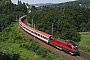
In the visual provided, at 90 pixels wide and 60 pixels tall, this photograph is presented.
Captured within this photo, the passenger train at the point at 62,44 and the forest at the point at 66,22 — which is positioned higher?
the passenger train at the point at 62,44

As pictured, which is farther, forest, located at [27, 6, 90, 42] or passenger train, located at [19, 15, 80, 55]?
forest, located at [27, 6, 90, 42]

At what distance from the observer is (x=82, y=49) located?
52.9 m

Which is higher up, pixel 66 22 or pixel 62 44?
pixel 62 44

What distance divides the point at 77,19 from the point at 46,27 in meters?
29.0

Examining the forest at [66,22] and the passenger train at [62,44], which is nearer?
the passenger train at [62,44]

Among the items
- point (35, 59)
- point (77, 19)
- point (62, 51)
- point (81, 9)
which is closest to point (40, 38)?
point (62, 51)

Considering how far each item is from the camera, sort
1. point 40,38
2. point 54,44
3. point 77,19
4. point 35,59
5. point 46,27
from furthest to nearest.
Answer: point 77,19 < point 46,27 < point 40,38 < point 54,44 < point 35,59

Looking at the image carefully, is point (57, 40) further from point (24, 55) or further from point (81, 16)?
point (81, 16)

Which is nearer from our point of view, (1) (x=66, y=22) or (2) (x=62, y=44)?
(2) (x=62, y=44)

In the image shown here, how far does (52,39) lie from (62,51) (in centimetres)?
575

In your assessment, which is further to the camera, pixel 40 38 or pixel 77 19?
pixel 77 19

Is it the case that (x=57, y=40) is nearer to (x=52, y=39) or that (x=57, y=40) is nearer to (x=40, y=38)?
(x=52, y=39)

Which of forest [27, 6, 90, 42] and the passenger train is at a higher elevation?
the passenger train

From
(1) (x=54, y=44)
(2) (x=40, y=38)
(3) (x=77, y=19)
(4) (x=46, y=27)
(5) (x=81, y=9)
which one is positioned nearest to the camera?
(1) (x=54, y=44)
